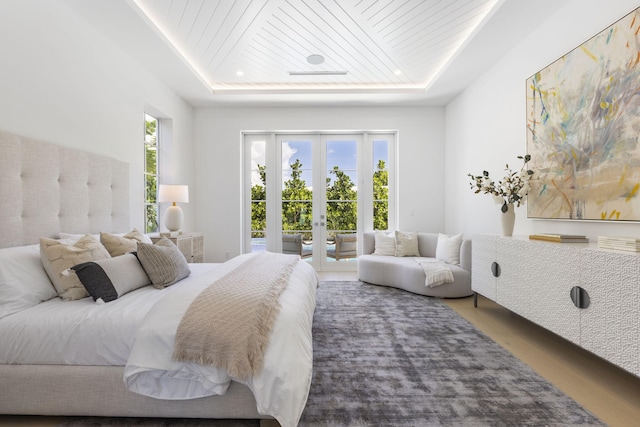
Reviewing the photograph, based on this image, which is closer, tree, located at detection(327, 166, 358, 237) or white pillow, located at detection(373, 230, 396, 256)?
white pillow, located at detection(373, 230, 396, 256)

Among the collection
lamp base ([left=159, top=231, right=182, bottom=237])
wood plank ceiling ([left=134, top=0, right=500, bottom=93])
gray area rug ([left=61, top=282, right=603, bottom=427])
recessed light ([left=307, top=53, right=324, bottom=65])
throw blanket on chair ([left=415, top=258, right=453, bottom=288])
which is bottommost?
gray area rug ([left=61, top=282, right=603, bottom=427])

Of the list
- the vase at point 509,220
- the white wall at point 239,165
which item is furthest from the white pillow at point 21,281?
the vase at point 509,220

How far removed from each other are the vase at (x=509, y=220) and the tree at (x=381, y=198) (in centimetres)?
230

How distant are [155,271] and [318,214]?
3.17m

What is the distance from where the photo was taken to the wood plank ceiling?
2625mm

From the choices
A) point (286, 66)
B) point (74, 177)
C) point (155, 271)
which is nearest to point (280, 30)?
point (286, 66)

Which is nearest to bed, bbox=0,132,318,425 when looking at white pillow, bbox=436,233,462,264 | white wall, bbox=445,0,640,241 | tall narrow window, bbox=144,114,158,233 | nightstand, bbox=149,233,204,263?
nightstand, bbox=149,233,204,263

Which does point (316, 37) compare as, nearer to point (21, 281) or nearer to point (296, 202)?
point (296, 202)

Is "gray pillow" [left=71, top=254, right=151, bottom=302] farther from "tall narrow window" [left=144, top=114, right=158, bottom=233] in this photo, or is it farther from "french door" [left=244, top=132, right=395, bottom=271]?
Result: "french door" [left=244, top=132, right=395, bottom=271]

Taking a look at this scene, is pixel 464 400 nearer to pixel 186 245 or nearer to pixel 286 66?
pixel 186 245

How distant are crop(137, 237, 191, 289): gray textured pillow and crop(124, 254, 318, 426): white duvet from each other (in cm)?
64

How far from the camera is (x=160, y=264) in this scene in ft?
6.93

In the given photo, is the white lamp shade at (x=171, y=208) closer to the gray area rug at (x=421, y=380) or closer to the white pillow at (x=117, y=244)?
the white pillow at (x=117, y=244)

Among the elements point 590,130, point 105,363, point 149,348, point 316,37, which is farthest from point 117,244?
point 590,130
